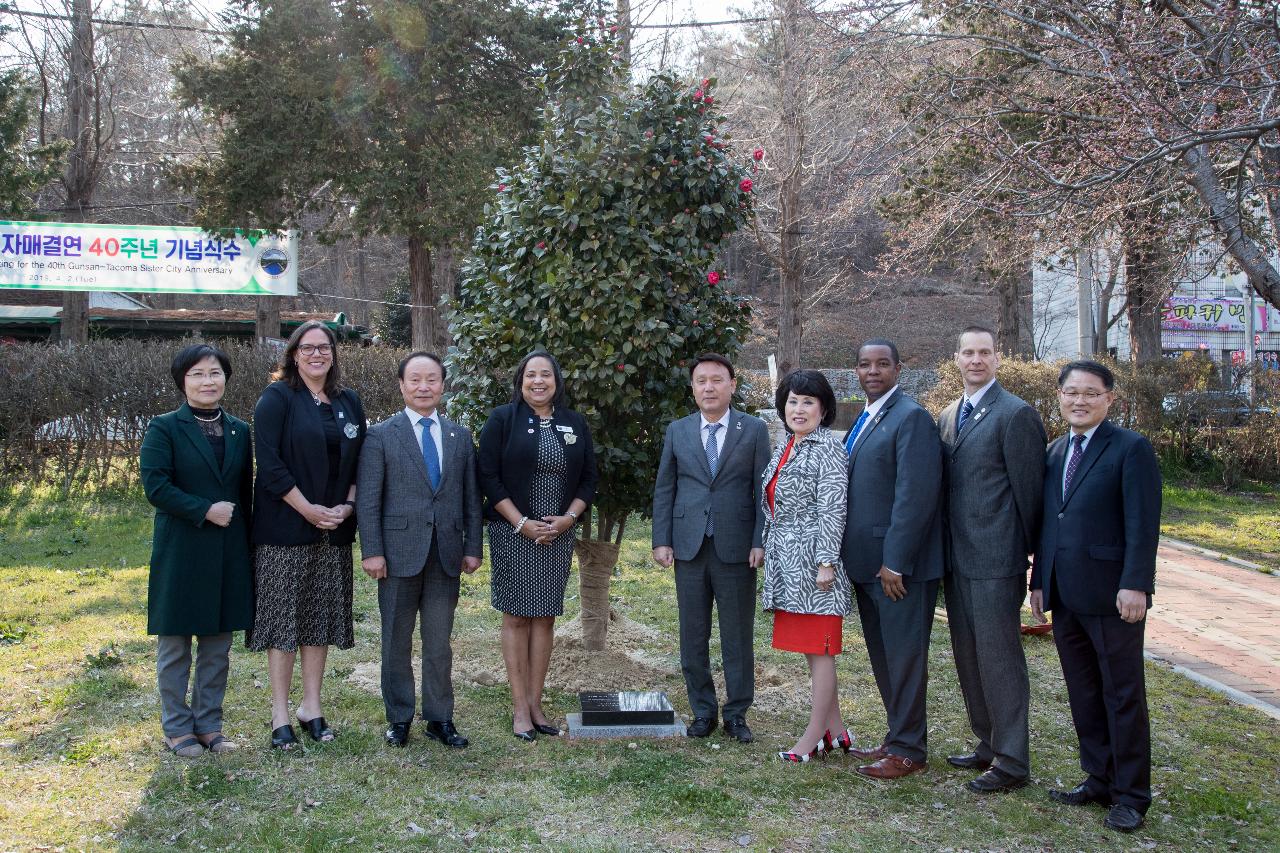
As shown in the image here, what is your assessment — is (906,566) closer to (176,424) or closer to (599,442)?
(599,442)

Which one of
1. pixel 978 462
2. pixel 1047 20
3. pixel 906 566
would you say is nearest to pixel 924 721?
pixel 906 566

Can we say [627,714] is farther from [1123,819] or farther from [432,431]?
[1123,819]

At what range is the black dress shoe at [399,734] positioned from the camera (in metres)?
5.04

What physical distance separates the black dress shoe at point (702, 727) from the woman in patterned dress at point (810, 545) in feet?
1.55

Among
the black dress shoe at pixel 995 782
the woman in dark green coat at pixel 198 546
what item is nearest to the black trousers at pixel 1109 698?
the black dress shoe at pixel 995 782

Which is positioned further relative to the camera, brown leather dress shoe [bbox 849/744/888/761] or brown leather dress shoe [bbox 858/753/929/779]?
brown leather dress shoe [bbox 849/744/888/761]

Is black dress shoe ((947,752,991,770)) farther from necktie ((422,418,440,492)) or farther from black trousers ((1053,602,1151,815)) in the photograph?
necktie ((422,418,440,492))

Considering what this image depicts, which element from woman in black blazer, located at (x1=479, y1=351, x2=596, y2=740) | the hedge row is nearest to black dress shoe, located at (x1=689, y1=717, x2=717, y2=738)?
woman in black blazer, located at (x1=479, y1=351, x2=596, y2=740)

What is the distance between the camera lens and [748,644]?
5.23 metres

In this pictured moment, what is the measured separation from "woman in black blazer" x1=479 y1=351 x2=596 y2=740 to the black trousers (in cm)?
232

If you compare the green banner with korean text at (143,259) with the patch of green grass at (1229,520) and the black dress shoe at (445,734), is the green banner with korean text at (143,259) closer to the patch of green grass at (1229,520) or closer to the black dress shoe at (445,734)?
the black dress shoe at (445,734)

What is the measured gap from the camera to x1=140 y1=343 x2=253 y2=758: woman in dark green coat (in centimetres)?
473

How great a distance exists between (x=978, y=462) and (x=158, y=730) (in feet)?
13.8

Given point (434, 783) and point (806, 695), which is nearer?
point (434, 783)
